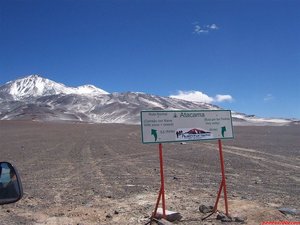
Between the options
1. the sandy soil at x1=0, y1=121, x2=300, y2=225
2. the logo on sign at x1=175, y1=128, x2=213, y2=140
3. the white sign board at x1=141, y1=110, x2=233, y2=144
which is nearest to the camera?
the white sign board at x1=141, y1=110, x2=233, y2=144

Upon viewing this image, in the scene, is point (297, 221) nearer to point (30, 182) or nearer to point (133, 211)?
point (133, 211)

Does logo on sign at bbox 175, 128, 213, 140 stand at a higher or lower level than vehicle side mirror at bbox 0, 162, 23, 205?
higher

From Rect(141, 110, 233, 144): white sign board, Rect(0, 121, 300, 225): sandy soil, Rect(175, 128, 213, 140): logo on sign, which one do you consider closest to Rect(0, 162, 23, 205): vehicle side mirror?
Rect(141, 110, 233, 144): white sign board

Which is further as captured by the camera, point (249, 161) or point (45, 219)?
point (249, 161)

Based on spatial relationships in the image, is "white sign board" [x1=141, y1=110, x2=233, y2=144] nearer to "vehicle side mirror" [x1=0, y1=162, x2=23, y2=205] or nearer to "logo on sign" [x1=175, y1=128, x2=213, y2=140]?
"logo on sign" [x1=175, y1=128, x2=213, y2=140]

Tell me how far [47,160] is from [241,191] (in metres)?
10.5

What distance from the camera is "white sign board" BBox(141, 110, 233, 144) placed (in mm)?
8297

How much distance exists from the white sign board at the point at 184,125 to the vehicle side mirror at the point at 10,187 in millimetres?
4667

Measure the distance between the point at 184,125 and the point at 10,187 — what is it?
5.53 metres

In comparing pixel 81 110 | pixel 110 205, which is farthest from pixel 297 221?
pixel 81 110

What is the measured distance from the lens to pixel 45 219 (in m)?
8.68

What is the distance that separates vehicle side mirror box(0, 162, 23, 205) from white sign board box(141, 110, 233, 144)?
467cm

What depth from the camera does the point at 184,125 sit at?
28.5ft

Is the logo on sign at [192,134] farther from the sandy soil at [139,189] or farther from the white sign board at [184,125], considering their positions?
the sandy soil at [139,189]
